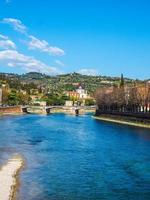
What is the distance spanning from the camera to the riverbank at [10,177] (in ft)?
117

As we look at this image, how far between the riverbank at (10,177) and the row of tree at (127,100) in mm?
79102

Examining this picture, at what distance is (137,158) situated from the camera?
56500mm

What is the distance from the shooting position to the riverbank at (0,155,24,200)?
35.5 meters

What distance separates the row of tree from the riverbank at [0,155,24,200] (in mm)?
79102

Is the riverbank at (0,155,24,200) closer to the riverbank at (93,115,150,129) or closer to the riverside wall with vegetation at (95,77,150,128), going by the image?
the riverbank at (93,115,150,129)

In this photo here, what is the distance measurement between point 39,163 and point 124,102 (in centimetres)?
10095

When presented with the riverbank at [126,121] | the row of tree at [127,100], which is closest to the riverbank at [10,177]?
the riverbank at [126,121]

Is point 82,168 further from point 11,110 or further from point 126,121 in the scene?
point 11,110

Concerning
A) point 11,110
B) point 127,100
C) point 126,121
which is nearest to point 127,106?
point 127,100

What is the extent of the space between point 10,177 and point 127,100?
356 ft

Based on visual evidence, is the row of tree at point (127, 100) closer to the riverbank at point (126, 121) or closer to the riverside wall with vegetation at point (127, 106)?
the riverside wall with vegetation at point (127, 106)

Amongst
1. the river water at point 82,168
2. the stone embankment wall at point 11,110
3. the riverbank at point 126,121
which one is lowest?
the river water at point 82,168

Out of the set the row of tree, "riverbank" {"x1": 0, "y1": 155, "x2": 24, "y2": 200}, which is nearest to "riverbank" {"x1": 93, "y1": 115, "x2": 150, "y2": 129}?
the row of tree

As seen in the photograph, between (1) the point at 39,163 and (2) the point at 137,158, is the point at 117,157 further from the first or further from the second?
(1) the point at 39,163
